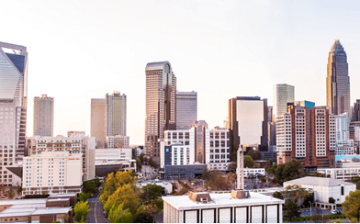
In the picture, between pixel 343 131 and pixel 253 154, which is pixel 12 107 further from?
pixel 343 131

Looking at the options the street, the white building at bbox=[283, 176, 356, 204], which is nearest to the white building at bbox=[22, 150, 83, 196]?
the street

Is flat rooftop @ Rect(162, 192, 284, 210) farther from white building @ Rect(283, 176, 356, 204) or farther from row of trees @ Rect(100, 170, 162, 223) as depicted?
white building @ Rect(283, 176, 356, 204)

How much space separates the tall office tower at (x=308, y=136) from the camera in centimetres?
1845

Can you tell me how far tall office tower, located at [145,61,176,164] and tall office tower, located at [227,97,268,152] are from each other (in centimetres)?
573

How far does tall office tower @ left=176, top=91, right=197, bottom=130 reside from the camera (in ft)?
108

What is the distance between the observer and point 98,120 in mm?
43500

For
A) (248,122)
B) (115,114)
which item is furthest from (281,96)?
(115,114)

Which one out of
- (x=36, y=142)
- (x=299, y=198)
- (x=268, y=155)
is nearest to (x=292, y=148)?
(x=268, y=155)

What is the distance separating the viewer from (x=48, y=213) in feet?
27.3

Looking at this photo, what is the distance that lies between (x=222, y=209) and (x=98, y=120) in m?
38.9

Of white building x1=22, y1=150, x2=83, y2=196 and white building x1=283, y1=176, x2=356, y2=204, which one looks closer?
white building x1=283, y1=176, x2=356, y2=204

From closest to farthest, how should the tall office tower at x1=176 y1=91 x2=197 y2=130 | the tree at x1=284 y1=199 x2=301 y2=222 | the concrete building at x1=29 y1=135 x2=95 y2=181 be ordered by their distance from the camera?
the tree at x1=284 y1=199 x2=301 y2=222, the concrete building at x1=29 y1=135 x2=95 y2=181, the tall office tower at x1=176 y1=91 x2=197 y2=130

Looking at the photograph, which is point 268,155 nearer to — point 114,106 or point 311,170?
point 311,170

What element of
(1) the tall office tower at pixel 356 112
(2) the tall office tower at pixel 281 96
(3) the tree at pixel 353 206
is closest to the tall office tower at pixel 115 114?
(2) the tall office tower at pixel 281 96
